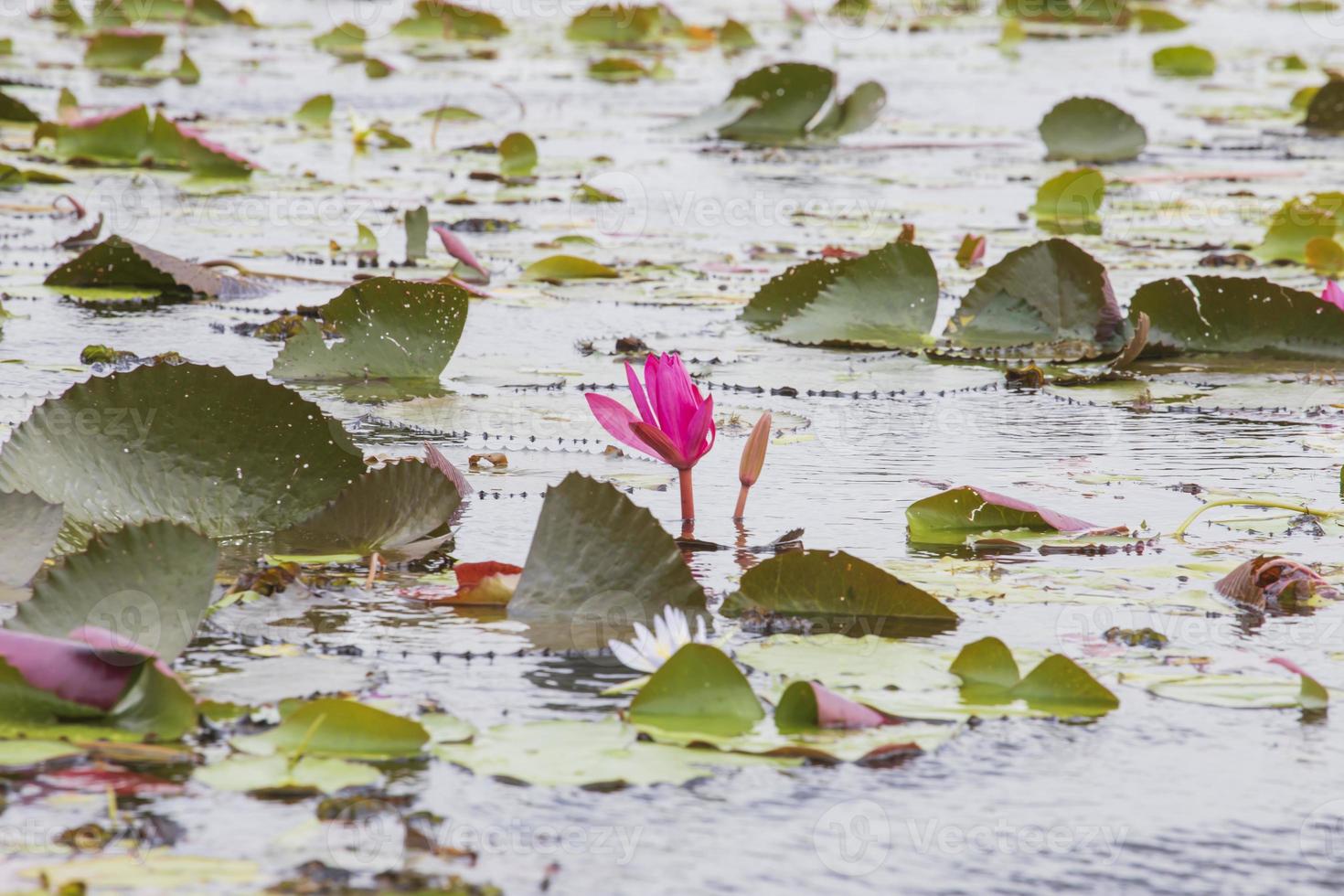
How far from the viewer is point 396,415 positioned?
8.73 feet

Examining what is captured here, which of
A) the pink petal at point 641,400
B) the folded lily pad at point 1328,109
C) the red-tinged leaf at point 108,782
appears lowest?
the red-tinged leaf at point 108,782

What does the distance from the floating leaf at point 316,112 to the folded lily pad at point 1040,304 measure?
13.1 ft

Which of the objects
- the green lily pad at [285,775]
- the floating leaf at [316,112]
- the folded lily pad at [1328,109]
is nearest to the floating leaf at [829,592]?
the green lily pad at [285,775]

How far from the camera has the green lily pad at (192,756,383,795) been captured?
1.34 meters

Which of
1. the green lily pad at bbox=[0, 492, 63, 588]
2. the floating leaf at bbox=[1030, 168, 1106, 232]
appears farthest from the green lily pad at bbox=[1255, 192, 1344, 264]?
the green lily pad at bbox=[0, 492, 63, 588]

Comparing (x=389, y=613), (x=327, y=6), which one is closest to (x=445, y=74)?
(x=327, y=6)

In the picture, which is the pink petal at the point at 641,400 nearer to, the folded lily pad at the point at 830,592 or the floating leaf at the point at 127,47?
the folded lily pad at the point at 830,592

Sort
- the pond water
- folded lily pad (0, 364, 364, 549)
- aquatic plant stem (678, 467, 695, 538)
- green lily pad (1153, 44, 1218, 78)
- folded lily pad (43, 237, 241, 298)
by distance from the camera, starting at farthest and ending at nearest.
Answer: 1. green lily pad (1153, 44, 1218, 78)
2. folded lily pad (43, 237, 241, 298)
3. aquatic plant stem (678, 467, 695, 538)
4. folded lily pad (0, 364, 364, 549)
5. the pond water

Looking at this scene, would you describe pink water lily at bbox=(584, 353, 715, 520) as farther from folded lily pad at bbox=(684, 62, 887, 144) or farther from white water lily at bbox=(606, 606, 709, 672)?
folded lily pad at bbox=(684, 62, 887, 144)

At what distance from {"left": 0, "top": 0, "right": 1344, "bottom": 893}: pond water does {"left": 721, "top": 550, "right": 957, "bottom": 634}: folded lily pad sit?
0.06m

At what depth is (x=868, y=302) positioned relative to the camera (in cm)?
338

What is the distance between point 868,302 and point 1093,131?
315cm

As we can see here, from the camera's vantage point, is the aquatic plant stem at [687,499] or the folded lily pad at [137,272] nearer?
the aquatic plant stem at [687,499]

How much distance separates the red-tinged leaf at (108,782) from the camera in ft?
4.36
